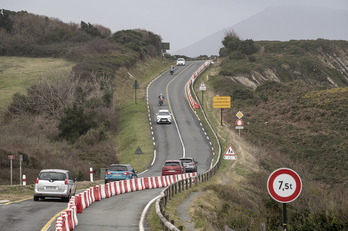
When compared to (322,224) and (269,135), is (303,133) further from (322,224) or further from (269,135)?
(322,224)

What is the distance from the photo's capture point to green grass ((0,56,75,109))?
60500mm

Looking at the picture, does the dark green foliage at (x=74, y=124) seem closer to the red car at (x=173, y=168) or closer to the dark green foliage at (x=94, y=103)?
the dark green foliage at (x=94, y=103)

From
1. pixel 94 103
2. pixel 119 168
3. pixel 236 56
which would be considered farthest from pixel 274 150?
pixel 236 56

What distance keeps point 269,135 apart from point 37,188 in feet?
111

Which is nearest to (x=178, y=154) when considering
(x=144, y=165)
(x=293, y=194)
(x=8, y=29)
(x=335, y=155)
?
(x=144, y=165)

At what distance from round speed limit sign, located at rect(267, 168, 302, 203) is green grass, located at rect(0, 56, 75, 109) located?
169 ft

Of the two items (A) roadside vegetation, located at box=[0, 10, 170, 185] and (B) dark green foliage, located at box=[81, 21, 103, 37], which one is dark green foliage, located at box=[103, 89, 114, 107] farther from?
(B) dark green foliage, located at box=[81, 21, 103, 37]

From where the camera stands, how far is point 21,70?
72562mm

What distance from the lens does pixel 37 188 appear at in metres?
17.0

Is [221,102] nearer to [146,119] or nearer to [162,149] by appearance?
[146,119]

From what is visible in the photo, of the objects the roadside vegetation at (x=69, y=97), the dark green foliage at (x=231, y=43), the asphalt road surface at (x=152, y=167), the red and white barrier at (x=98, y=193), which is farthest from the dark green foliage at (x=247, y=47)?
the red and white barrier at (x=98, y=193)

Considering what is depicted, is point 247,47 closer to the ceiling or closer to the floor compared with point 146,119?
closer to the ceiling

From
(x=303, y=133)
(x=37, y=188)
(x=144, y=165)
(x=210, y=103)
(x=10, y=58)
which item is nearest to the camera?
A: (x=37, y=188)

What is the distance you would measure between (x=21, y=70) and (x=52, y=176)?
60298 millimetres
